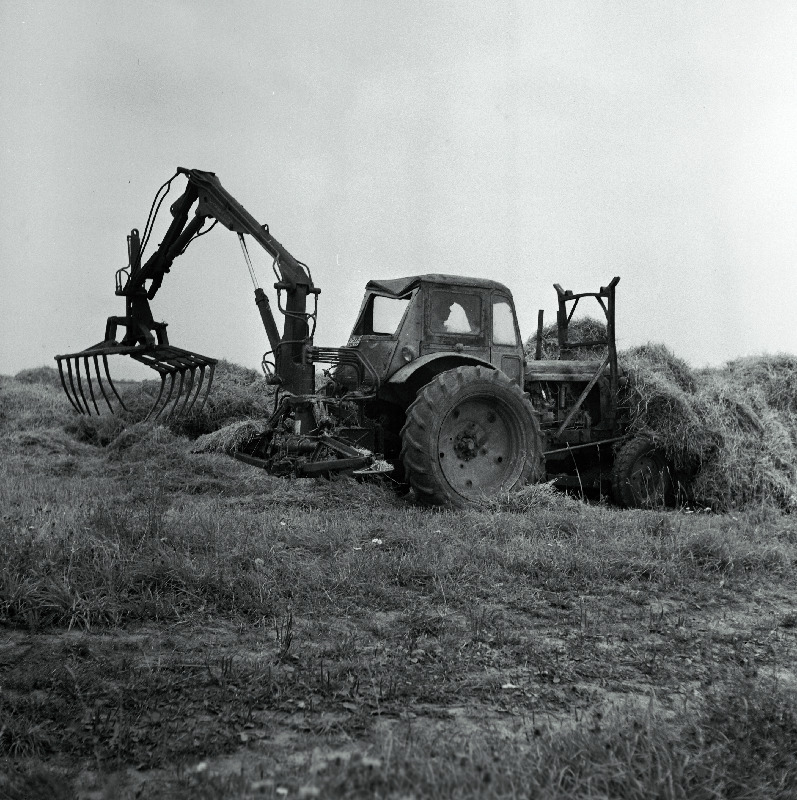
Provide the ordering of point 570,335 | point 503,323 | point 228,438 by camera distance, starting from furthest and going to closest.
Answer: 1. point 570,335
2. point 228,438
3. point 503,323

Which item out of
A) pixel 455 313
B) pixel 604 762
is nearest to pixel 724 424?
pixel 455 313

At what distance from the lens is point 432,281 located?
7621mm

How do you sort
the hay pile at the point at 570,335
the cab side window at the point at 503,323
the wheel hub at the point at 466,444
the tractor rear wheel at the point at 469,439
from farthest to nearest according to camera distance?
the hay pile at the point at 570,335 → the cab side window at the point at 503,323 → the wheel hub at the point at 466,444 → the tractor rear wheel at the point at 469,439

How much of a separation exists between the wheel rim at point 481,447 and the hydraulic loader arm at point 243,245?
4.51 ft

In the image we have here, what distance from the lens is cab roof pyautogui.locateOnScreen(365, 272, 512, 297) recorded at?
763cm

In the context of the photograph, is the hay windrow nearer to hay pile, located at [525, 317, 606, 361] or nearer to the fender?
the fender

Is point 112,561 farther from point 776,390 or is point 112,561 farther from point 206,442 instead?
point 776,390

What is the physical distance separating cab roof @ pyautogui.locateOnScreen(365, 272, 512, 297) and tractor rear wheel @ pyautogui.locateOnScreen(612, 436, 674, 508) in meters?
2.06

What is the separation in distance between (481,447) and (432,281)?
63.7 inches

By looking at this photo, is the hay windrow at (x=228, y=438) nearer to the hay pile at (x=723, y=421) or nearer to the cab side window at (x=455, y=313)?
the cab side window at (x=455, y=313)

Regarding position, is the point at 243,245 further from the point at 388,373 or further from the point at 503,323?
the point at 503,323

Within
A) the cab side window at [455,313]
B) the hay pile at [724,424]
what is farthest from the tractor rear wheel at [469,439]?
the hay pile at [724,424]

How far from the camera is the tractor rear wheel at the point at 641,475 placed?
8312 mm

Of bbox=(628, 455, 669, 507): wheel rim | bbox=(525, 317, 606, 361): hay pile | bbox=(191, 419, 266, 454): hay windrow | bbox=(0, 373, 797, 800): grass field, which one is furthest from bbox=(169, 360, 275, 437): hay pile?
bbox=(628, 455, 669, 507): wheel rim
